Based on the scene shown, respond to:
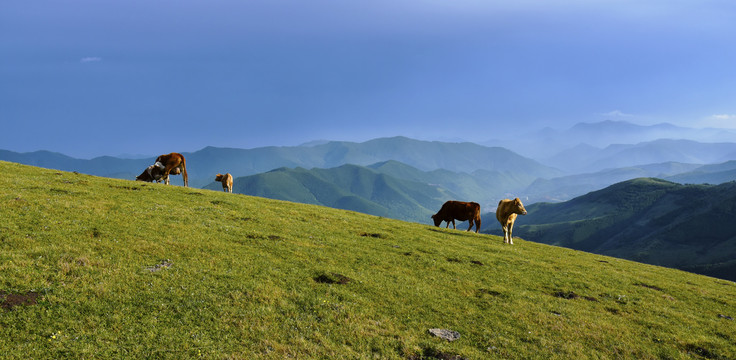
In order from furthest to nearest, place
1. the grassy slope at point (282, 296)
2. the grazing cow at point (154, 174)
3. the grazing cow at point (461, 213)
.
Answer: the grazing cow at point (461, 213) < the grazing cow at point (154, 174) < the grassy slope at point (282, 296)

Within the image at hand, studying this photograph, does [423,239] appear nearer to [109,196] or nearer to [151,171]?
[109,196]

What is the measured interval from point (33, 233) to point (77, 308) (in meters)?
7.31

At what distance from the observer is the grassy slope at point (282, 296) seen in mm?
9656

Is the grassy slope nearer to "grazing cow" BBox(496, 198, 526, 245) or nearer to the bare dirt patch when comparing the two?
the bare dirt patch

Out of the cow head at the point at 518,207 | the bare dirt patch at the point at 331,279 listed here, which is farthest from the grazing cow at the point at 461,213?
the bare dirt patch at the point at 331,279

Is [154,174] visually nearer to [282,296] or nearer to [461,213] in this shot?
[282,296]

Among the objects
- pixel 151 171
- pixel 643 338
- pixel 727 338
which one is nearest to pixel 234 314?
pixel 643 338

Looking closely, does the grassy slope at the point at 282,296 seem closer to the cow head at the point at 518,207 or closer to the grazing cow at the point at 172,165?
the cow head at the point at 518,207

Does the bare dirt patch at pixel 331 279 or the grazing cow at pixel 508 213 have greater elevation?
the grazing cow at pixel 508 213

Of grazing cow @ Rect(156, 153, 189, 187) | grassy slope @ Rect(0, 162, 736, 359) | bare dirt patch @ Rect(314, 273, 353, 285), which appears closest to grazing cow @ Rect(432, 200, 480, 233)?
grassy slope @ Rect(0, 162, 736, 359)

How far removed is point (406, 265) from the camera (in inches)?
757

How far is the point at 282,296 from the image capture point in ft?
41.8

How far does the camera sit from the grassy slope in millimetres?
9656

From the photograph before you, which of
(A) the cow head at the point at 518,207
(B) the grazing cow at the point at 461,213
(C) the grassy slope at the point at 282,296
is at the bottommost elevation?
(C) the grassy slope at the point at 282,296
